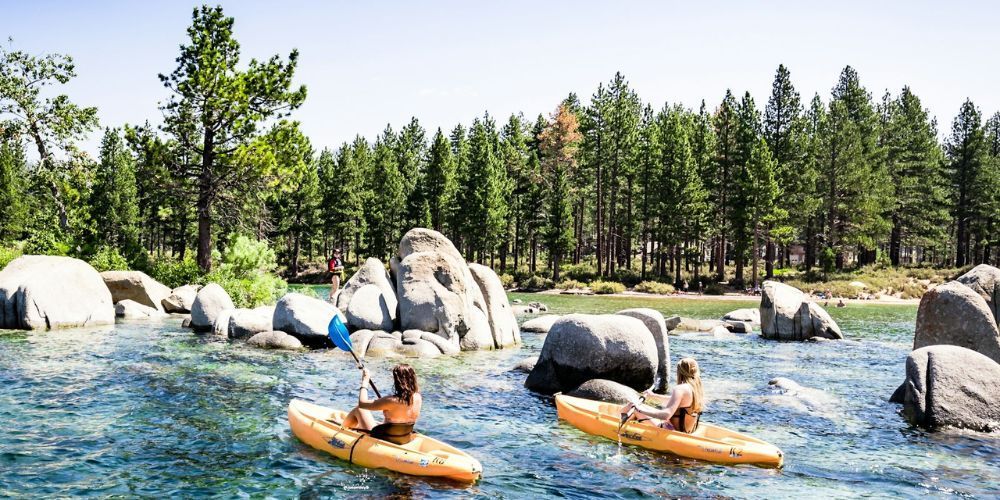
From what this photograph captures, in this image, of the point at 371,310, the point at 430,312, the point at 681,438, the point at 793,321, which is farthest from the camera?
the point at 793,321

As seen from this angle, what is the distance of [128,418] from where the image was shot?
1227 cm

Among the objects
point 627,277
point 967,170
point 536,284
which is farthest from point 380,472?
point 967,170

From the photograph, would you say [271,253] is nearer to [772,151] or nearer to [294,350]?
[294,350]

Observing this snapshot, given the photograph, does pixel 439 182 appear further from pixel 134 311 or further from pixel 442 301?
pixel 442 301

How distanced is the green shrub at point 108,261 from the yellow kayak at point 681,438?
84.9ft

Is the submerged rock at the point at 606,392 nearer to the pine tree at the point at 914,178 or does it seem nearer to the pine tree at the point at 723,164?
the pine tree at the point at 723,164

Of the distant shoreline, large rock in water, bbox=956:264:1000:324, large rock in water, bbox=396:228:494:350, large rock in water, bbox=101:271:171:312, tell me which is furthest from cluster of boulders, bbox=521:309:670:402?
the distant shoreline

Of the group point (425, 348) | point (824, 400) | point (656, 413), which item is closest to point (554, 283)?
point (425, 348)

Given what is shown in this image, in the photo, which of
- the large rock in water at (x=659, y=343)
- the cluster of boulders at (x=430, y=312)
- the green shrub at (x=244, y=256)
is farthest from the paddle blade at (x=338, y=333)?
the green shrub at (x=244, y=256)

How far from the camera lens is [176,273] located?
3325 centimetres

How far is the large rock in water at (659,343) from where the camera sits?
1606 cm

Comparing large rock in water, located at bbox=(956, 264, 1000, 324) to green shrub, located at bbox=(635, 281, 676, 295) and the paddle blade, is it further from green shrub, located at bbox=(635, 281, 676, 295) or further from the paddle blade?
green shrub, located at bbox=(635, 281, 676, 295)

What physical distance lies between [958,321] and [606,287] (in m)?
39.8

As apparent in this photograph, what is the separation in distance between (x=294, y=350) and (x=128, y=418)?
25.7 ft
